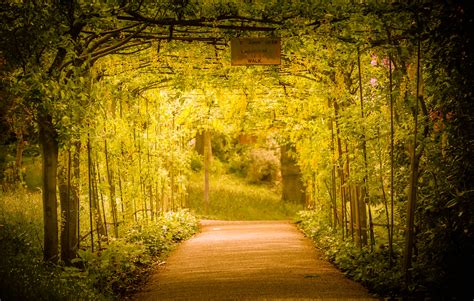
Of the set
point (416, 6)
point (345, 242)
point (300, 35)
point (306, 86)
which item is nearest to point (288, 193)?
point (306, 86)

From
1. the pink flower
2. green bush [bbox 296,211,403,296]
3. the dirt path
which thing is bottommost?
the dirt path

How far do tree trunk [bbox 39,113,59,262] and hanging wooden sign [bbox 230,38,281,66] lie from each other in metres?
2.89

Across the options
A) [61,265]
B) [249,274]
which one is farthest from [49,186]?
[249,274]

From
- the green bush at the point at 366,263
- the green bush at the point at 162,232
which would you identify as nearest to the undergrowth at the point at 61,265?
the green bush at the point at 162,232

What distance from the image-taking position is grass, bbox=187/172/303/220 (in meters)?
24.7

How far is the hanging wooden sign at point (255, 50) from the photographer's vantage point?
796 cm

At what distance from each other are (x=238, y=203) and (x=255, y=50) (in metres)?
18.8

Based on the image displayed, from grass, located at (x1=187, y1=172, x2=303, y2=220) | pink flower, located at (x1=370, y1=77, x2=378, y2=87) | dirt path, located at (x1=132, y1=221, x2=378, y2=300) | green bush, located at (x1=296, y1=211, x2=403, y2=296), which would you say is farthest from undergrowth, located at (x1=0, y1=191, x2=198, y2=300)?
grass, located at (x1=187, y1=172, x2=303, y2=220)

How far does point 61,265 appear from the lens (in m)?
7.34

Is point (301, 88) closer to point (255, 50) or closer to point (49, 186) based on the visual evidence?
point (255, 50)

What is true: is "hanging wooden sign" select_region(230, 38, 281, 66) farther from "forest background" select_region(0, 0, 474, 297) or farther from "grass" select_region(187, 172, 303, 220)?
"grass" select_region(187, 172, 303, 220)

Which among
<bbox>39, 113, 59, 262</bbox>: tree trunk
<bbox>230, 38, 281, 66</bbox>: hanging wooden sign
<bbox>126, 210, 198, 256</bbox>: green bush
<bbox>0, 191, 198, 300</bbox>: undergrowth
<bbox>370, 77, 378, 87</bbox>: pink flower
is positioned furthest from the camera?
<bbox>126, 210, 198, 256</bbox>: green bush

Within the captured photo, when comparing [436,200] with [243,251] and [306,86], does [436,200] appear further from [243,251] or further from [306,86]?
[306,86]

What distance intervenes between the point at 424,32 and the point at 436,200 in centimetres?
192
